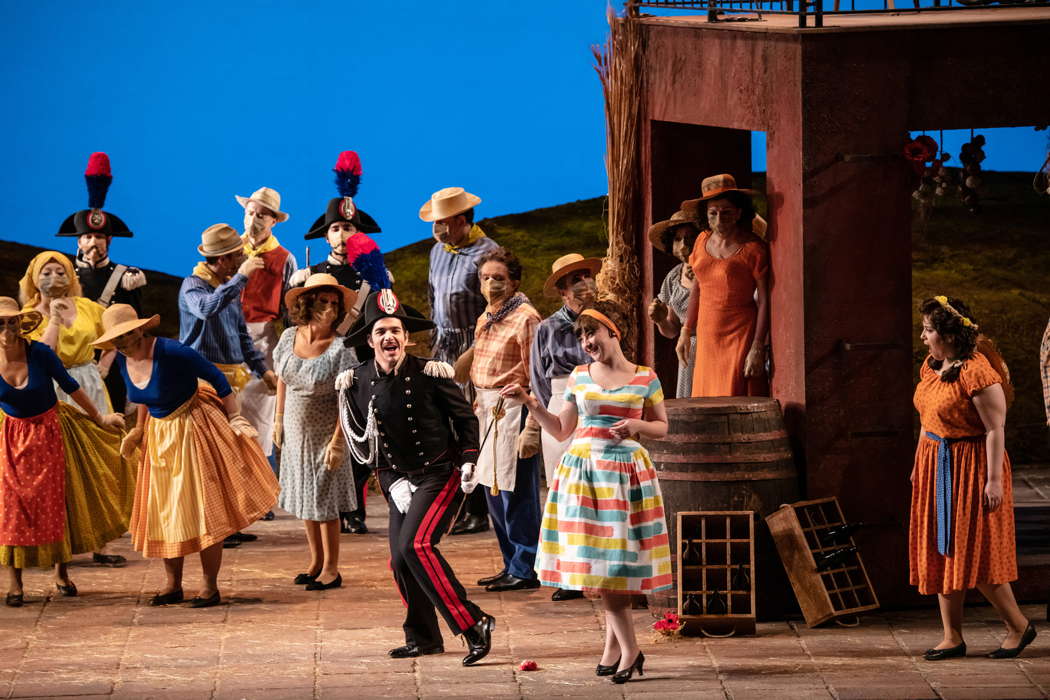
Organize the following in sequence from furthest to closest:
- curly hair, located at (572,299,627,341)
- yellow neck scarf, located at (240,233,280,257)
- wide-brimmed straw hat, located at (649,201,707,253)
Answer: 1. yellow neck scarf, located at (240,233,280,257)
2. wide-brimmed straw hat, located at (649,201,707,253)
3. curly hair, located at (572,299,627,341)

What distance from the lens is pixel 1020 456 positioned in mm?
11039

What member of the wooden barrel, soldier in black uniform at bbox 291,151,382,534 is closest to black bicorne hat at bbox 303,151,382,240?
soldier in black uniform at bbox 291,151,382,534

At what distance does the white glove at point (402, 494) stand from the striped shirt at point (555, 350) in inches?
45.8

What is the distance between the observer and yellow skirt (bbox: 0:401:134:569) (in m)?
7.97

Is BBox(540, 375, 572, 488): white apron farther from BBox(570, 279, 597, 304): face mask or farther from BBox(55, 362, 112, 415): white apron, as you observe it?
BBox(55, 362, 112, 415): white apron

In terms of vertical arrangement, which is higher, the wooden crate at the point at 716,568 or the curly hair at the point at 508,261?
the curly hair at the point at 508,261

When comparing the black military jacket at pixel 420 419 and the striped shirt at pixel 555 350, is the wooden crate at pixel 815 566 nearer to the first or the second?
the striped shirt at pixel 555 350

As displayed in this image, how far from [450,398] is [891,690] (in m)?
1.94

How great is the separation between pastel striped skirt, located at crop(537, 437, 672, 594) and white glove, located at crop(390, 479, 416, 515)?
631 mm

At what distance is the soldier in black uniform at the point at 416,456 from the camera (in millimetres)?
6418

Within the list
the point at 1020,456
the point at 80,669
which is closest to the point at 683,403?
the point at 80,669

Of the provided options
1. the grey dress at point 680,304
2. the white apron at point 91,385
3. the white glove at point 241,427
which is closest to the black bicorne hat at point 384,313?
the white glove at point 241,427

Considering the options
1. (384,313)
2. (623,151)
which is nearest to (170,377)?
(384,313)

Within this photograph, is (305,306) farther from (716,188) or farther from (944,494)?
(944,494)
